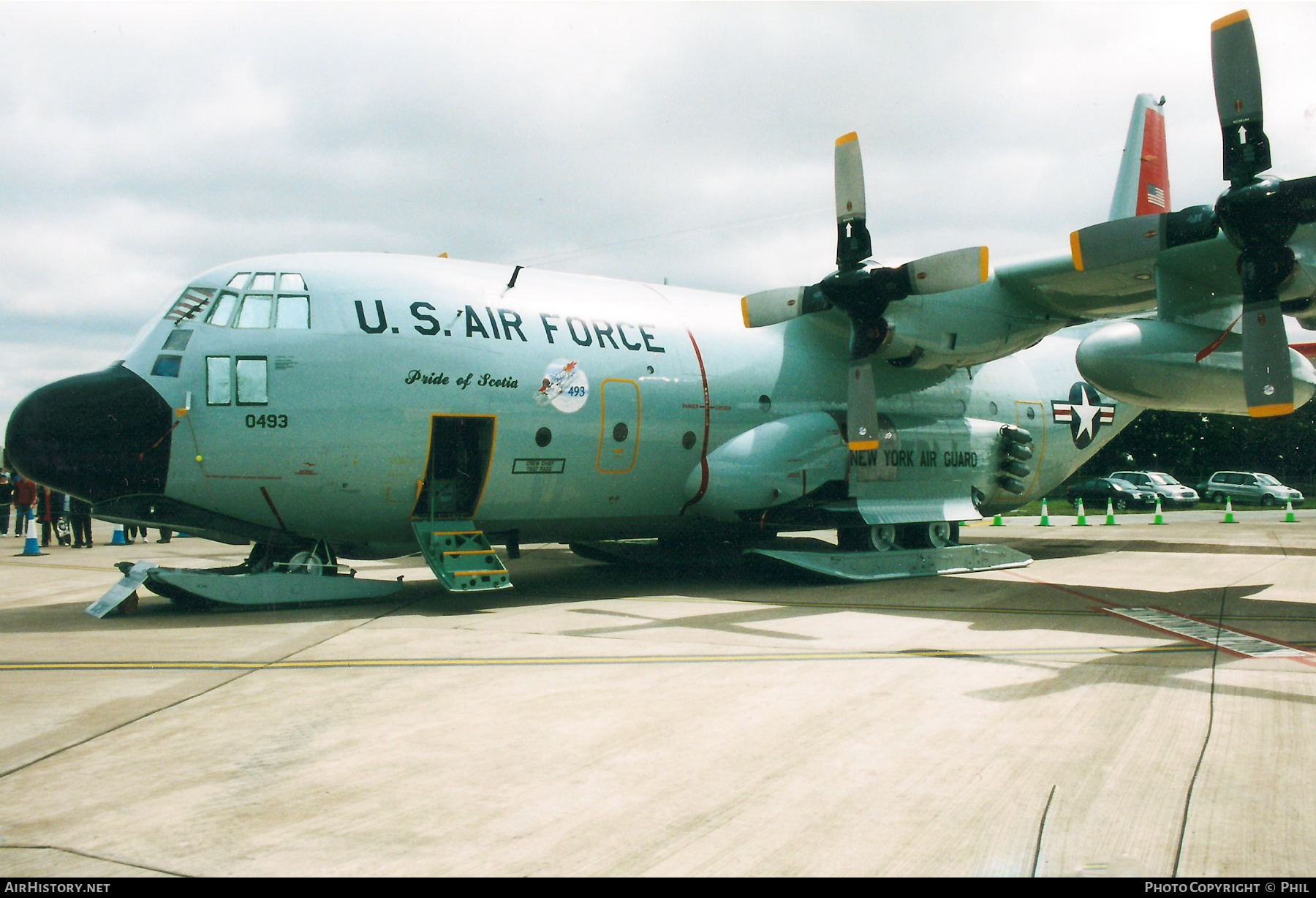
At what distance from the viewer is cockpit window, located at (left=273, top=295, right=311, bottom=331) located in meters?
9.93

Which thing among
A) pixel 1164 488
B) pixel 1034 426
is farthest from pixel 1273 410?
pixel 1164 488

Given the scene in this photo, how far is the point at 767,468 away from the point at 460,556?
14.0 feet

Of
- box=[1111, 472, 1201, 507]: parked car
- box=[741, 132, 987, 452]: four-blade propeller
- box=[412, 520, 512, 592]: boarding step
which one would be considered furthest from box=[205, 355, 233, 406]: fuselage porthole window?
box=[1111, 472, 1201, 507]: parked car

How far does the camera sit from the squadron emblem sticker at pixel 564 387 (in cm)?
1103

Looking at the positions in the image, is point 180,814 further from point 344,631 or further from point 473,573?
point 473,573

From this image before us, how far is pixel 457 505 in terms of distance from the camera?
11.0 meters

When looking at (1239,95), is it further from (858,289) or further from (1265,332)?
(858,289)

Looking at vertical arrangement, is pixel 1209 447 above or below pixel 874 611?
above

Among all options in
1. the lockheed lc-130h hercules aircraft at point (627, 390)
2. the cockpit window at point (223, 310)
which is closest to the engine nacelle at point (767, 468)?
the lockheed lc-130h hercules aircraft at point (627, 390)

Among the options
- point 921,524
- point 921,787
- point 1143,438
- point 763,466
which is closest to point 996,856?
point 921,787

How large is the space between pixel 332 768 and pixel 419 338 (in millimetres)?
6399

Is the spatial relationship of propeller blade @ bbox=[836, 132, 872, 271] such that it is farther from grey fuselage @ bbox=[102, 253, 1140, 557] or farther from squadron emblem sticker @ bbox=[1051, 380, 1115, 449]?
squadron emblem sticker @ bbox=[1051, 380, 1115, 449]

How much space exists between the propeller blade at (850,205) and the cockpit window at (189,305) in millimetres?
7476

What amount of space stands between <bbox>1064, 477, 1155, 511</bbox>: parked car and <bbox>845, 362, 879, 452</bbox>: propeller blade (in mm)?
28716
